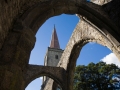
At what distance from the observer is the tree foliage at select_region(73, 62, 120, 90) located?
1610cm

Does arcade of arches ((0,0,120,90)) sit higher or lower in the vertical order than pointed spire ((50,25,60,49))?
lower

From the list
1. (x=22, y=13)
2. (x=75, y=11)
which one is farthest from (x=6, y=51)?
(x=75, y=11)

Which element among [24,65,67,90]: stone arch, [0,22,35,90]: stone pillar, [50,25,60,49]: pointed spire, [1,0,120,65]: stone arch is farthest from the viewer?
[50,25,60,49]: pointed spire

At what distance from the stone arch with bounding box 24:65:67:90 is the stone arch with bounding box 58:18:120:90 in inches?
15.1

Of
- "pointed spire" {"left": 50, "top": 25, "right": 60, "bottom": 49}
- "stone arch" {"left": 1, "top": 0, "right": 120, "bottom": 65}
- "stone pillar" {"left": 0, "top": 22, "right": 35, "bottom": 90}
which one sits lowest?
"stone pillar" {"left": 0, "top": 22, "right": 35, "bottom": 90}

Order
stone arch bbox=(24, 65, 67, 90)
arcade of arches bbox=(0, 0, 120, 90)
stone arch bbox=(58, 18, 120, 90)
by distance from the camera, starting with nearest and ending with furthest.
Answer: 1. arcade of arches bbox=(0, 0, 120, 90)
2. stone arch bbox=(58, 18, 120, 90)
3. stone arch bbox=(24, 65, 67, 90)

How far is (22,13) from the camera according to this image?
2729 mm

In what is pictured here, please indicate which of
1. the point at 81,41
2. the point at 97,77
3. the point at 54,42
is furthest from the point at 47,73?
the point at 54,42

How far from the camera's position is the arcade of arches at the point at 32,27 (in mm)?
1909

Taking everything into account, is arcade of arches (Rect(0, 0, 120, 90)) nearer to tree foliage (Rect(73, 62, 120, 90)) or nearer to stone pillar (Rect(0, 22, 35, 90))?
stone pillar (Rect(0, 22, 35, 90))

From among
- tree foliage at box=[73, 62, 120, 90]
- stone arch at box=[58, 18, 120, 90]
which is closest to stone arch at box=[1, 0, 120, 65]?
stone arch at box=[58, 18, 120, 90]

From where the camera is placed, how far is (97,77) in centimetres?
1725

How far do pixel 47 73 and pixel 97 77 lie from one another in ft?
31.5

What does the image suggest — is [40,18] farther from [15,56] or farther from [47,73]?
[47,73]
